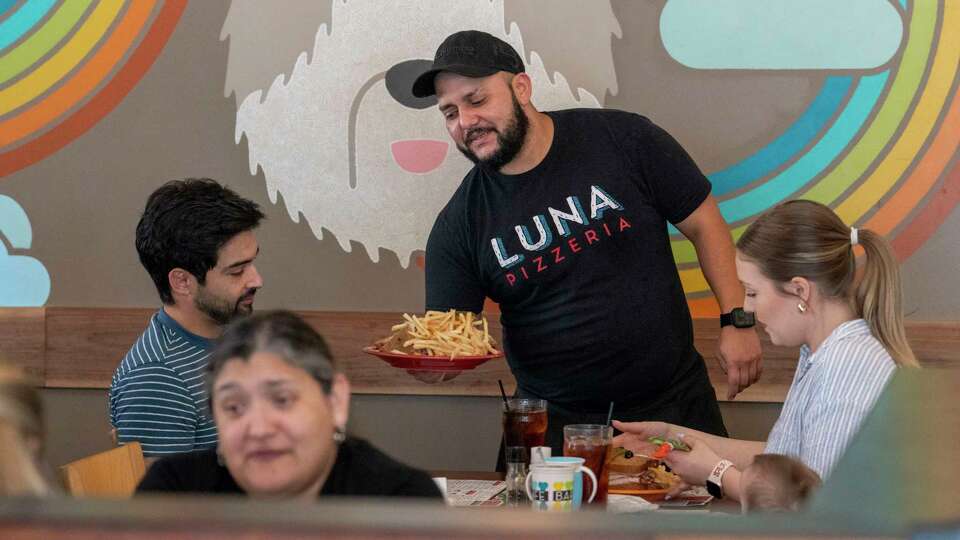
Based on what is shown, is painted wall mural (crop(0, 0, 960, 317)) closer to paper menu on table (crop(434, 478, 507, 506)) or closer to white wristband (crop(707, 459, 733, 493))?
paper menu on table (crop(434, 478, 507, 506))

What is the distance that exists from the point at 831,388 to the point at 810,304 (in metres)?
0.21

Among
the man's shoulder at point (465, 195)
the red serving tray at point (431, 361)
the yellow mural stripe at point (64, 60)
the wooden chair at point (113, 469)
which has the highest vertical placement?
the yellow mural stripe at point (64, 60)

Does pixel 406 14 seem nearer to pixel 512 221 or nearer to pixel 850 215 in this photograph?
pixel 512 221

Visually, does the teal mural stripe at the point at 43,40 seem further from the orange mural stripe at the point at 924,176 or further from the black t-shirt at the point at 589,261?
the orange mural stripe at the point at 924,176

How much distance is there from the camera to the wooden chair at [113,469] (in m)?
1.91

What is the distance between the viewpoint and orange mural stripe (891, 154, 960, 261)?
3.08 meters

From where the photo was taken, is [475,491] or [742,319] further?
[742,319]

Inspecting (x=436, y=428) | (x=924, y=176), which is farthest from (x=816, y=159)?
(x=436, y=428)

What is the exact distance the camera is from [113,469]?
202cm

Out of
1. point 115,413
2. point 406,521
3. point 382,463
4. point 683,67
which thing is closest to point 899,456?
point 406,521

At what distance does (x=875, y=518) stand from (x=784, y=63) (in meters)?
2.80

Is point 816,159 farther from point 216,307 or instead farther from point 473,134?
point 216,307

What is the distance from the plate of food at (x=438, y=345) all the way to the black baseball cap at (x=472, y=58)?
63 centimetres

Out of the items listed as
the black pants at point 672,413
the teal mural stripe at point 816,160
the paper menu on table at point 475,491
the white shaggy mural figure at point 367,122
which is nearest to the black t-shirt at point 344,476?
the paper menu on table at point 475,491
